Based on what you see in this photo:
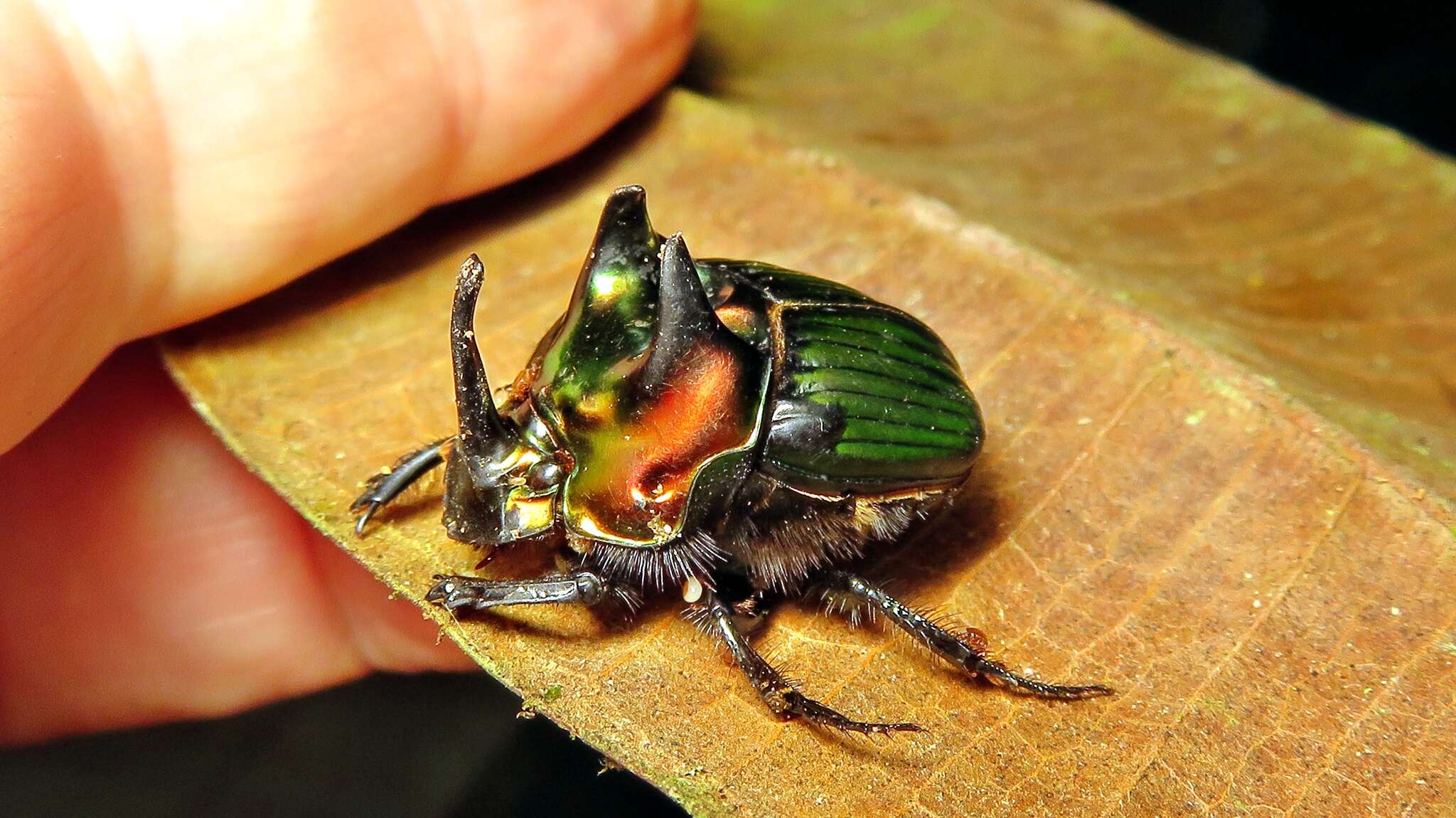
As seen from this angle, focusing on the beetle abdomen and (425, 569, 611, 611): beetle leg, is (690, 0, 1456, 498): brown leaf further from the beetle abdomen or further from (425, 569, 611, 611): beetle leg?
(425, 569, 611, 611): beetle leg

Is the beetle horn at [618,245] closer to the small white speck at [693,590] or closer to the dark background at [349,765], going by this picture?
the small white speck at [693,590]

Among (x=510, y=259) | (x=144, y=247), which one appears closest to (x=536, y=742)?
(x=510, y=259)

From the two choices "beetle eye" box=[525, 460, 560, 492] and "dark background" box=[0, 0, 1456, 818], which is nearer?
"beetle eye" box=[525, 460, 560, 492]

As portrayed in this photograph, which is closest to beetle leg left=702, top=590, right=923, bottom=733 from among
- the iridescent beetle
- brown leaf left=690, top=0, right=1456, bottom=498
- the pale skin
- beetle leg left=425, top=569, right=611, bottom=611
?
the iridescent beetle

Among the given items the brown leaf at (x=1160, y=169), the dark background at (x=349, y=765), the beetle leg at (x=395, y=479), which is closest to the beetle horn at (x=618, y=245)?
the beetle leg at (x=395, y=479)

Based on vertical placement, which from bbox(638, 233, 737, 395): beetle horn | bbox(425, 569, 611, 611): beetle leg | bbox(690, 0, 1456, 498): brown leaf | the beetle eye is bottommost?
bbox(690, 0, 1456, 498): brown leaf

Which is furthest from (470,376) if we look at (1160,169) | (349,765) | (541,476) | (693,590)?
(1160,169)

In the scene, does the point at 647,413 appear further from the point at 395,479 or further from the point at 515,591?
the point at 395,479
